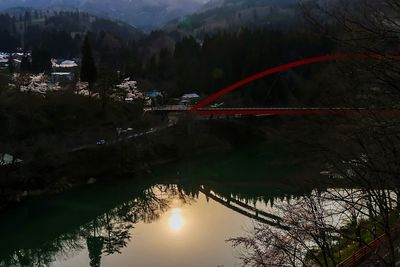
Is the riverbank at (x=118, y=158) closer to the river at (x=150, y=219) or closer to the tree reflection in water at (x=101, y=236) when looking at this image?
the river at (x=150, y=219)

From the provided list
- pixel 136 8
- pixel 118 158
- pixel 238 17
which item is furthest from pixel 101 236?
pixel 136 8

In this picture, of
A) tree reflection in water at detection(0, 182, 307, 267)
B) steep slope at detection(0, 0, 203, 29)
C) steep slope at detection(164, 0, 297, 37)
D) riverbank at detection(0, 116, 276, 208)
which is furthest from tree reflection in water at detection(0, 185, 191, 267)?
steep slope at detection(0, 0, 203, 29)

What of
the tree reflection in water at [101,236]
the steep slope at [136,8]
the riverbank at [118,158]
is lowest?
the tree reflection in water at [101,236]

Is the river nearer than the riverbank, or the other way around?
the river

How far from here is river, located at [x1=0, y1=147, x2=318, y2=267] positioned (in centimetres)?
977

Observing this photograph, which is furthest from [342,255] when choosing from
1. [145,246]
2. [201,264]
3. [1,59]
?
[1,59]

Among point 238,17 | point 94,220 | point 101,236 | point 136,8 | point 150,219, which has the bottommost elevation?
point 101,236

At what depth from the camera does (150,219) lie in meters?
12.2

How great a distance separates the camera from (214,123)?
23484mm

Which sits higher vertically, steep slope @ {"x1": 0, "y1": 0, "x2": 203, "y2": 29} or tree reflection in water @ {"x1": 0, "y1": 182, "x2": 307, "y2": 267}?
steep slope @ {"x1": 0, "y1": 0, "x2": 203, "y2": 29}

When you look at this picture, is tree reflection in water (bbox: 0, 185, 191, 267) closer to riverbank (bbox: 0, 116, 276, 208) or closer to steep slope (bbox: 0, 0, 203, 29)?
riverbank (bbox: 0, 116, 276, 208)

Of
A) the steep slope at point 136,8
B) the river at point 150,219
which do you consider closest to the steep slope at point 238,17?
the steep slope at point 136,8

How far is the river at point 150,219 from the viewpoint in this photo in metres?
9.77

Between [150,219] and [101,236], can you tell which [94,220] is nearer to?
[101,236]
